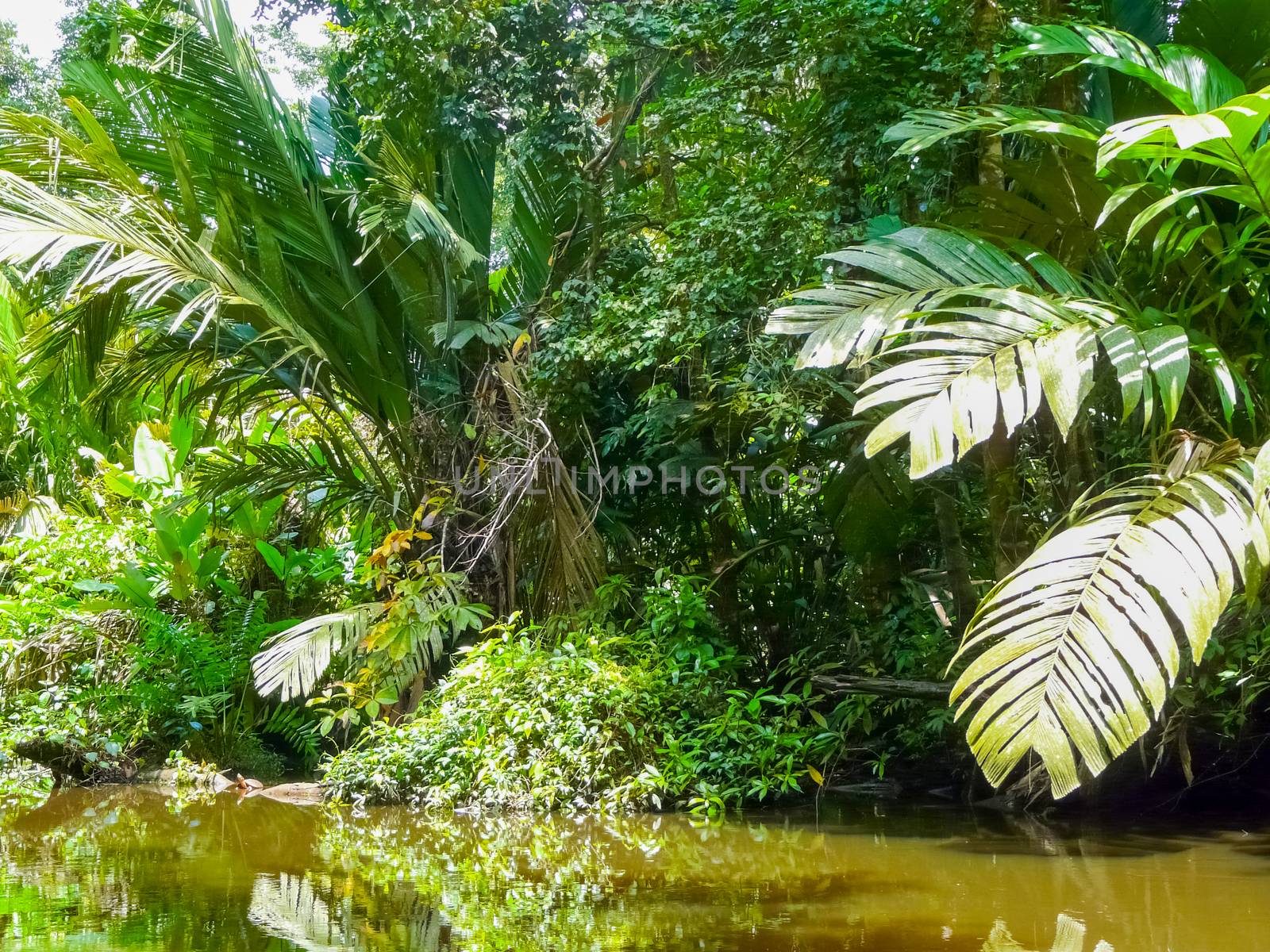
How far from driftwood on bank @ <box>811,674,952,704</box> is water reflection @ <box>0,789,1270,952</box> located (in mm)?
508

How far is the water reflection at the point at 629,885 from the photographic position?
2.68 m

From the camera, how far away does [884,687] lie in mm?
4855

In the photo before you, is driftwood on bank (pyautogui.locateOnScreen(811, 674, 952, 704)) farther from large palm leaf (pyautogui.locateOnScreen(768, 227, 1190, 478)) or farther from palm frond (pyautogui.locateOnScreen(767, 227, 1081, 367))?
palm frond (pyautogui.locateOnScreen(767, 227, 1081, 367))

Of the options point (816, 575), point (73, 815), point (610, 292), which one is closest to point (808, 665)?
point (816, 575)

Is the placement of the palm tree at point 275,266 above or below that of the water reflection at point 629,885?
above

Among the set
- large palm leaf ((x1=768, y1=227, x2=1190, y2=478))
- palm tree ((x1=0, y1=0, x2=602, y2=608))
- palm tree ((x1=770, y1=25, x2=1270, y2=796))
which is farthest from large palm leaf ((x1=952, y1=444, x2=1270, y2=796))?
palm tree ((x1=0, y1=0, x2=602, y2=608))

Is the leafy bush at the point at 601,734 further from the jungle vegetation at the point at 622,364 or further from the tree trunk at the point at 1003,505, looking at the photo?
the tree trunk at the point at 1003,505

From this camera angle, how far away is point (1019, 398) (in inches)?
122

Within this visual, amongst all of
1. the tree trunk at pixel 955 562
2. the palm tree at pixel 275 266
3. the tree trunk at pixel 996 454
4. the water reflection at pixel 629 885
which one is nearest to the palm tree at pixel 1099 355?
the tree trunk at pixel 996 454

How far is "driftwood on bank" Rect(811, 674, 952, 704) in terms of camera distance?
15.5 ft

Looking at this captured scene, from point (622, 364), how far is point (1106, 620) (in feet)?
10.7

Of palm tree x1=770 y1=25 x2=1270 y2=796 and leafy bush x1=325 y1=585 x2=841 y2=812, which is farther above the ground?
palm tree x1=770 y1=25 x2=1270 y2=796

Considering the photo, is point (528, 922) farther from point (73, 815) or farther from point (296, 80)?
point (296, 80)

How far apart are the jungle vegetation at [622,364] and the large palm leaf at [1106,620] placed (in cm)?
17
